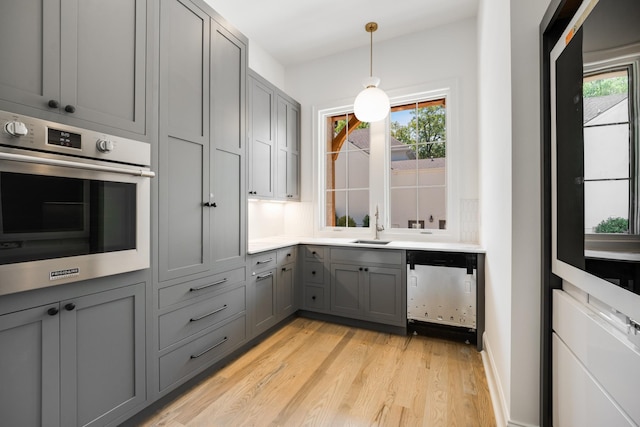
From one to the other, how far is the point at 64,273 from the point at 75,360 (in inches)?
16.1

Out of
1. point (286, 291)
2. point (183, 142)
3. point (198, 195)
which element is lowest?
point (286, 291)

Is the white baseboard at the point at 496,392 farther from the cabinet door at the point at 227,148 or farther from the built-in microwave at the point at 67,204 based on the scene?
the built-in microwave at the point at 67,204

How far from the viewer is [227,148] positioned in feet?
7.34

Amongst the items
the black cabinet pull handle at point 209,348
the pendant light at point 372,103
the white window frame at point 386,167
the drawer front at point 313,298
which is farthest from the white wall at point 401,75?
the black cabinet pull handle at point 209,348

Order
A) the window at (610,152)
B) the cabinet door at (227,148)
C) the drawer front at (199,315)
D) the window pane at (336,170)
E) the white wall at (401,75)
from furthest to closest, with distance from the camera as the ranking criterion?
the window pane at (336,170) → the white wall at (401,75) → the cabinet door at (227,148) → the drawer front at (199,315) → the window at (610,152)

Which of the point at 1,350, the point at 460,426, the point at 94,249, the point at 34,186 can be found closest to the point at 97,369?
the point at 1,350

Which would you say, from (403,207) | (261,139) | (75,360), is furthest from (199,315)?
(403,207)

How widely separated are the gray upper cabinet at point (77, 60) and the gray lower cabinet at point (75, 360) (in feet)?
2.82

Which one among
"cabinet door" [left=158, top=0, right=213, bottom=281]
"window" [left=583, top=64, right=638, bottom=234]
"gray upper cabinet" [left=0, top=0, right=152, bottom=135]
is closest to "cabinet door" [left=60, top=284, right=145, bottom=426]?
"cabinet door" [left=158, top=0, right=213, bottom=281]

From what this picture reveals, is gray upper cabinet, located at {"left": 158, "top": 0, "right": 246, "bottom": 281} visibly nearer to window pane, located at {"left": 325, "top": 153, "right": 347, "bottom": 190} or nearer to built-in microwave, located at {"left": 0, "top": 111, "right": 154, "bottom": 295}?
built-in microwave, located at {"left": 0, "top": 111, "right": 154, "bottom": 295}

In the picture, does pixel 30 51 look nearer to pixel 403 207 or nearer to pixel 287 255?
pixel 287 255

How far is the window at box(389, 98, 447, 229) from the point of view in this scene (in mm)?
3297

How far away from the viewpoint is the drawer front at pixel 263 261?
2529 millimetres

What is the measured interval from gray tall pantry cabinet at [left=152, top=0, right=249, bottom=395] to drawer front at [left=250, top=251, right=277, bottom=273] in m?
0.14
